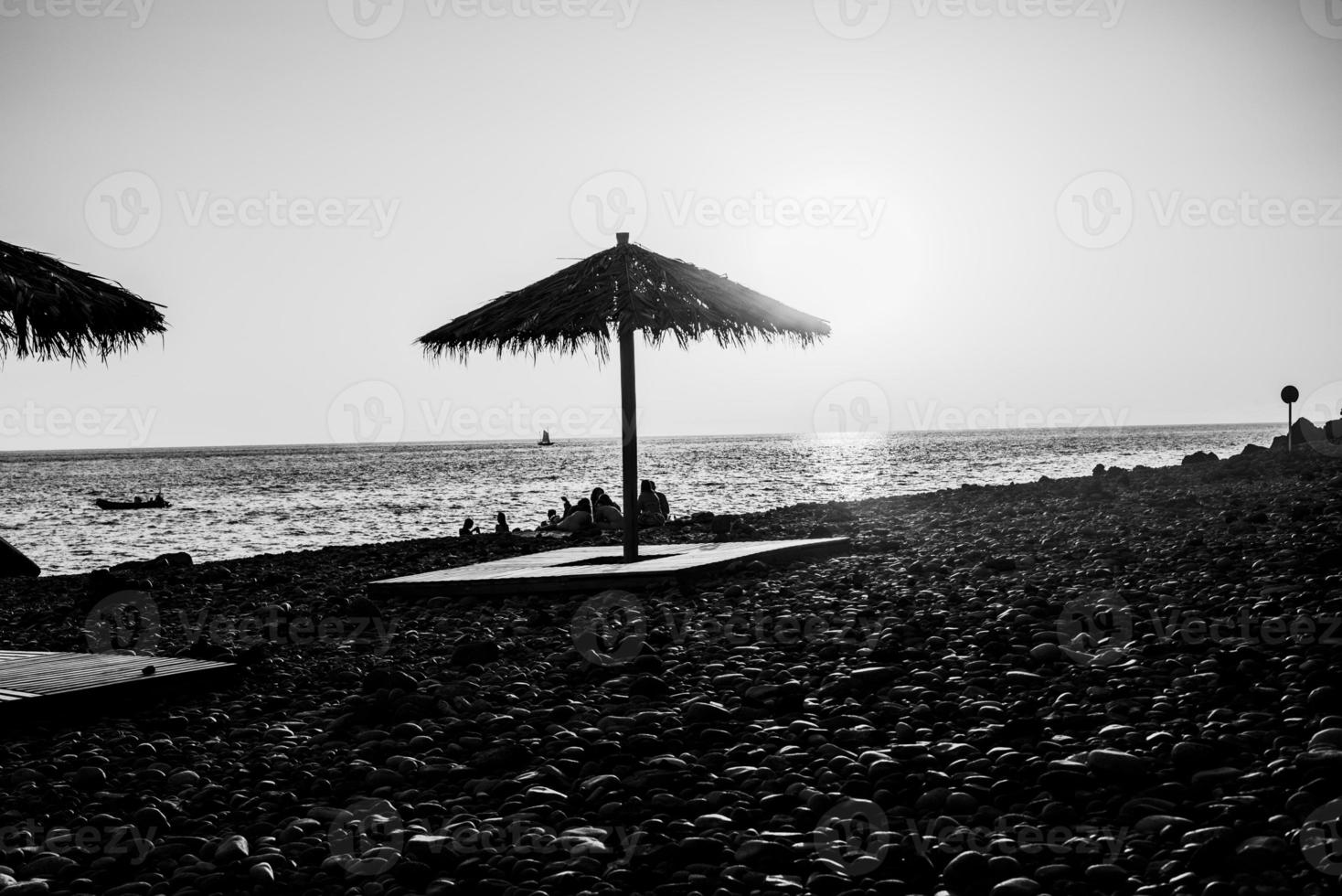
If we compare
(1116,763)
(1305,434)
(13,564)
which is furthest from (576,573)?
(1305,434)

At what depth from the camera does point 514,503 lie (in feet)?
114

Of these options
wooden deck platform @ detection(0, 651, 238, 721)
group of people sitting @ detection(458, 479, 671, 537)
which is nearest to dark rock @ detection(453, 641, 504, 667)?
wooden deck platform @ detection(0, 651, 238, 721)

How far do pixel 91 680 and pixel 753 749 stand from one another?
407 centimetres

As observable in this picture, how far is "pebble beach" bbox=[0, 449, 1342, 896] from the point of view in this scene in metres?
3.34

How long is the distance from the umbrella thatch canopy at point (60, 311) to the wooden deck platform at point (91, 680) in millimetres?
2348

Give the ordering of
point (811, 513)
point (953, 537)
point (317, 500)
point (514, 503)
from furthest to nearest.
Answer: point (317, 500), point (514, 503), point (811, 513), point (953, 537)

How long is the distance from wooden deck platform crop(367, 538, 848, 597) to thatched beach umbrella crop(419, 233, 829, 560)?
2.05 ft

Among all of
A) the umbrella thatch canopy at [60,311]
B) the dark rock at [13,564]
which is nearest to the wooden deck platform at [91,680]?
the umbrella thatch canopy at [60,311]

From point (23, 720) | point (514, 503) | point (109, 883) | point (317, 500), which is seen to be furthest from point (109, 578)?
point (317, 500)

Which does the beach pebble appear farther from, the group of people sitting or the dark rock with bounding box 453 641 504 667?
the group of people sitting

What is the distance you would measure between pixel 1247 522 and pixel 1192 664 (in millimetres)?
6154

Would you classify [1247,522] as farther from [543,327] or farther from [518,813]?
[518,813]

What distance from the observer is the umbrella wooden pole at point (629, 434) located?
1002cm

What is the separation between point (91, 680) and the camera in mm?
5863
